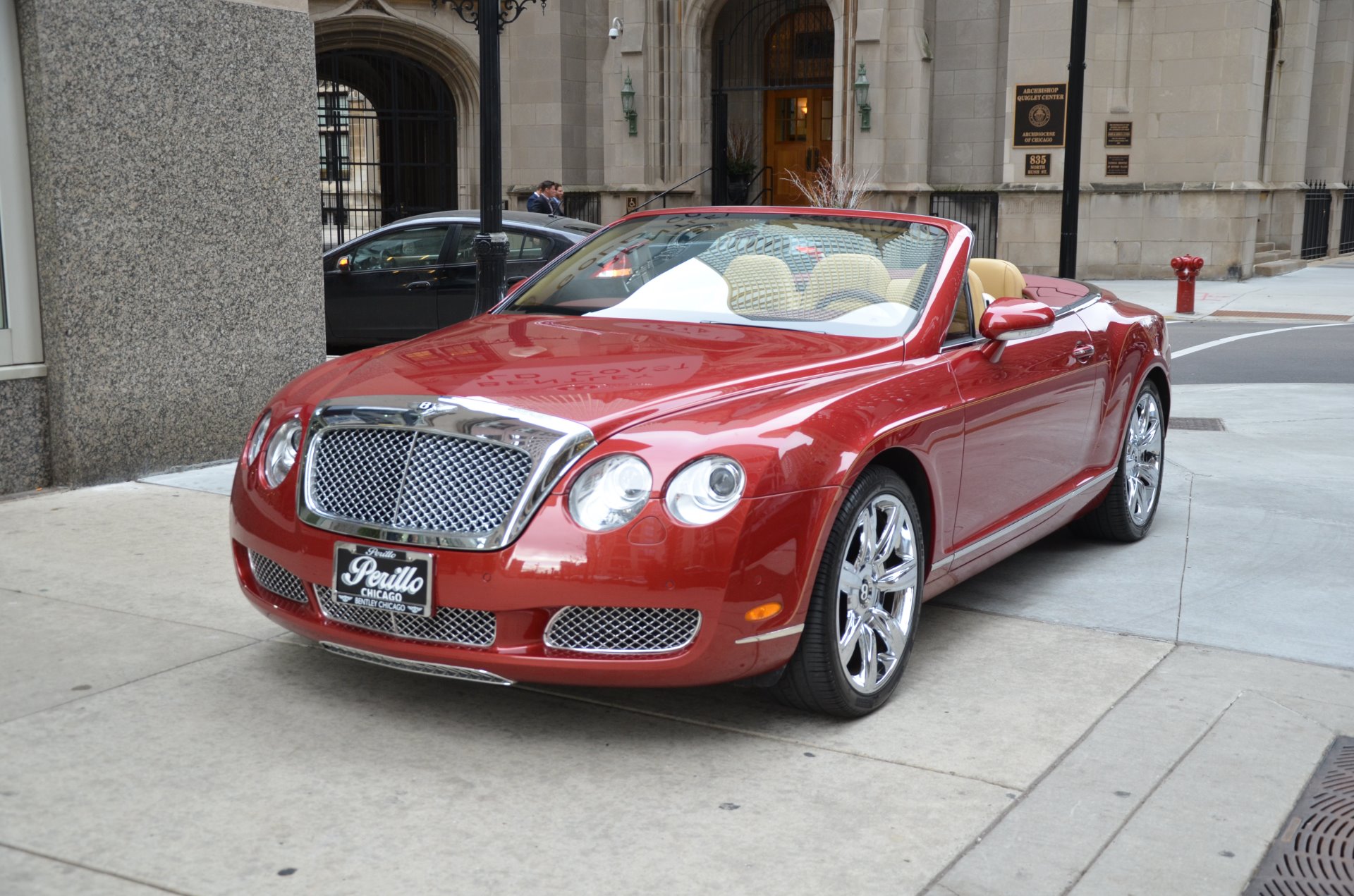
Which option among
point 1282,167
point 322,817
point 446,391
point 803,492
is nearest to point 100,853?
point 322,817

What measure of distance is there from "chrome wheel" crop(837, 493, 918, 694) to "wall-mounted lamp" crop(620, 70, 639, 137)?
2559cm

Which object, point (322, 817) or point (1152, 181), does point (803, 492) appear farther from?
point (1152, 181)

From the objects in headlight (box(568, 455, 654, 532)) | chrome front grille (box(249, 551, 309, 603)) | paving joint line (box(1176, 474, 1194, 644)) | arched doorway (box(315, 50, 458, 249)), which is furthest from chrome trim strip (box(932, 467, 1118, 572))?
arched doorway (box(315, 50, 458, 249))

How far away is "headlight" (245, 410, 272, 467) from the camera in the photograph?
445 cm

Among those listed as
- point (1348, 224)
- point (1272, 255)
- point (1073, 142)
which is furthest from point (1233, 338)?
point (1348, 224)

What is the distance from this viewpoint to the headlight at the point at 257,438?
4.45m

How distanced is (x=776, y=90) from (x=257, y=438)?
26.2 m

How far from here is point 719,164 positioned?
93.9 feet

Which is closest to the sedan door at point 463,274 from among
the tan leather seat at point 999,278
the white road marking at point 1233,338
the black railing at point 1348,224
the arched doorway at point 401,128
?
the white road marking at point 1233,338

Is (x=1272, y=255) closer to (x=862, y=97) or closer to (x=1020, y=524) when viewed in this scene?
(x=862, y=97)

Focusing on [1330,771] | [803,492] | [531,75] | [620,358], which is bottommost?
[1330,771]

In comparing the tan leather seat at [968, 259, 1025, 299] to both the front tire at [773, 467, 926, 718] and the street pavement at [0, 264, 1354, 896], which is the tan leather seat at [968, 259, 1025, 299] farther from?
the front tire at [773, 467, 926, 718]

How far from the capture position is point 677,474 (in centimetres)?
380

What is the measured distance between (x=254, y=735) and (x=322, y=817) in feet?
2.11
